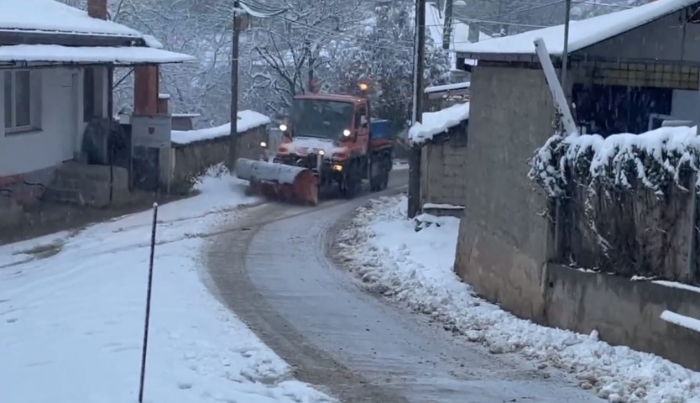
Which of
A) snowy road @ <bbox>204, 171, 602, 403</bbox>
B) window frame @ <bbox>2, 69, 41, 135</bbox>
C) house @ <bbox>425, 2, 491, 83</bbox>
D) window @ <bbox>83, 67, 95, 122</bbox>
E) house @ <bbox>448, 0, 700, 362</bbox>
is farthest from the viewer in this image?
house @ <bbox>425, 2, 491, 83</bbox>

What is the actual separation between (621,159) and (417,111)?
12.8 metres

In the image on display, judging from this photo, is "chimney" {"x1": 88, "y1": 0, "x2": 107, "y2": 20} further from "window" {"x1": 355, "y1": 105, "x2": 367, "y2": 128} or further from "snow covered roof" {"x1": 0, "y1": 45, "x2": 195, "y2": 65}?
"window" {"x1": 355, "y1": 105, "x2": 367, "y2": 128}

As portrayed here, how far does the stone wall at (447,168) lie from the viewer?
21.5m

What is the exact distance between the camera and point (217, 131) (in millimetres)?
29375

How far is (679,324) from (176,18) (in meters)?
40.1

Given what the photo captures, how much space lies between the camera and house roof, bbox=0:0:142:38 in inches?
856

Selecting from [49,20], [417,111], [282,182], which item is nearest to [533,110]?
[417,111]

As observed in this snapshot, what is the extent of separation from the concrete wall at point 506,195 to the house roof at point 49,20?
393 inches

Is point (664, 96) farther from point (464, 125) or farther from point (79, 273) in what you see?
point (79, 273)

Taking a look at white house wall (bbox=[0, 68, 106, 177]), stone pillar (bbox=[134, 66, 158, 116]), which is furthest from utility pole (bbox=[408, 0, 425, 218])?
stone pillar (bbox=[134, 66, 158, 116])

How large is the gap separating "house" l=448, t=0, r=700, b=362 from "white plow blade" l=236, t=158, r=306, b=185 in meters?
8.52

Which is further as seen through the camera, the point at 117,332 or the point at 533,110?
the point at 533,110

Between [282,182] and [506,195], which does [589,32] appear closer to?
[506,195]

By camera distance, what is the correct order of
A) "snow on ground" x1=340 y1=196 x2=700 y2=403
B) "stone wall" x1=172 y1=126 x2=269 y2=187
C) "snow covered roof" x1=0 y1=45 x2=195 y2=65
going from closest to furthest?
"snow on ground" x1=340 y1=196 x2=700 y2=403 < "snow covered roof" x1=0 y1=45 x2=195 y2=65 < "stone wall" x1=172 y1=126 x2=269 y2=187
